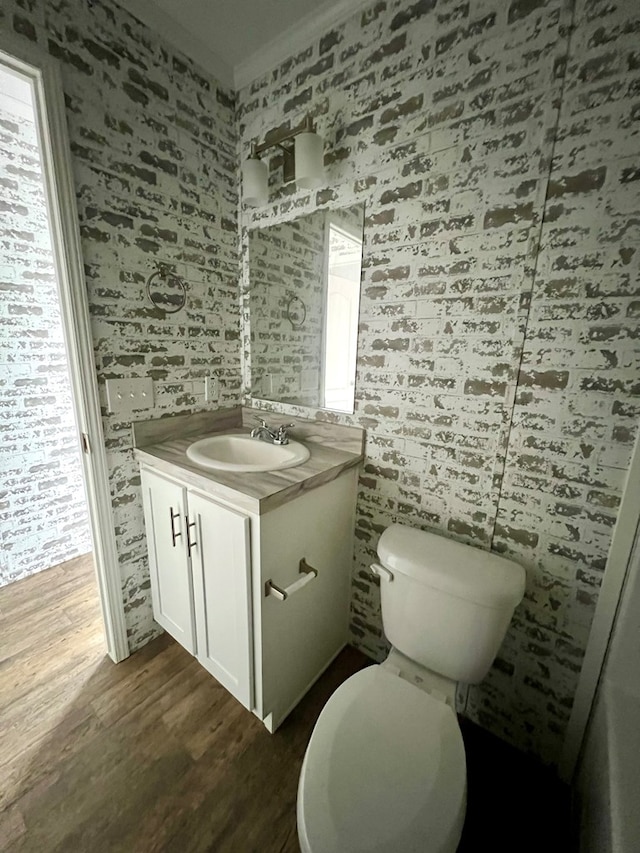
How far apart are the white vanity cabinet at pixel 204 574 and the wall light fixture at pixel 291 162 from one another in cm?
121

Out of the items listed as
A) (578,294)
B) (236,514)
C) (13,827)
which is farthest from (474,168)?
(13,827)

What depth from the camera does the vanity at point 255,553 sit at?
1.05 meters

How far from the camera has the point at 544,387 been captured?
990 mm

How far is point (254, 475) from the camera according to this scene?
1119mm

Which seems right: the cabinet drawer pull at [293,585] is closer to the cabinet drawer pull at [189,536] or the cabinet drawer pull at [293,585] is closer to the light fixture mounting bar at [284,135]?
the cabinet drawer pull at [189,536]

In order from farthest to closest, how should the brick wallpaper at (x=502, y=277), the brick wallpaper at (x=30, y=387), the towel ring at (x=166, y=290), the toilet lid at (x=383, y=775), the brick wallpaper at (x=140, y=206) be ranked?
the brick wallpaper at (x=30, y=387), the towel ring at (x=166, y=290), the brick wallpaper at (x=140, y=206), the brick wallpaper at (x=502, y=277), the toilet lid at (x=383, y=775)

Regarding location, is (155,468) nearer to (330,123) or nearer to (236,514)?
(236,514)

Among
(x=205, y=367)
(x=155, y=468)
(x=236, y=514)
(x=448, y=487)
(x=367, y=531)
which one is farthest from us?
(x=205, y=367)

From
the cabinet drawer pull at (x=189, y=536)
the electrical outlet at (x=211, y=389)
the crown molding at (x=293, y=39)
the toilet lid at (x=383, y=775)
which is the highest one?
the crown molding at (x=293, y=39)

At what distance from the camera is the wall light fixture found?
1200 mm

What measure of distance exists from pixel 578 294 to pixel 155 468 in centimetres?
151

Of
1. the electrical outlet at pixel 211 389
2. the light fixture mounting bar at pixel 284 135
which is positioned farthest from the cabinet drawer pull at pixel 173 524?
the light fixture mounting bar at pixel 284 135

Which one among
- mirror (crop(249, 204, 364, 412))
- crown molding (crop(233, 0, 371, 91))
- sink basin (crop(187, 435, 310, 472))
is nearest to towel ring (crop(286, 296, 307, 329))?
mirror (crop(249, 204, 364, 412))

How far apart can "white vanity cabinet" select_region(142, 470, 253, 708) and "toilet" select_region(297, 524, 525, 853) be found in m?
0.41
